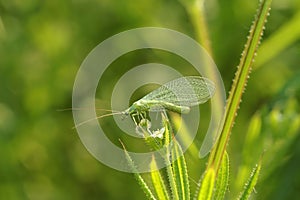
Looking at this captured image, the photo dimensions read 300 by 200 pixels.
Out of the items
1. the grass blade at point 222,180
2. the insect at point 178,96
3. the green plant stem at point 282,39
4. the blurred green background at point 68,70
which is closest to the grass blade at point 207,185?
the grass blade at point 222,180

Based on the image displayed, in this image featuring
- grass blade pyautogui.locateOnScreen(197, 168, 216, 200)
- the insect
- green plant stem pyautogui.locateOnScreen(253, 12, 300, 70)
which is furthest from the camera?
green plant stem pyautogui.locateOnScreen(253, 12, 300, 70)

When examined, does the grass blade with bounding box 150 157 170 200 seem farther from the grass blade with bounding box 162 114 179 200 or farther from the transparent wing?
the transparent wing

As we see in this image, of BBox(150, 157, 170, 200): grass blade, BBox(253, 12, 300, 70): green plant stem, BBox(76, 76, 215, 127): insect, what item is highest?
BBox(253, 12, 300, 70): green plant stem

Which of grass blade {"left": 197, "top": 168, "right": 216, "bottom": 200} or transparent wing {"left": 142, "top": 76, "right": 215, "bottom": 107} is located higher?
transparent wing {"left": 142, "top": 76, "right": 215, "bottom": 107}

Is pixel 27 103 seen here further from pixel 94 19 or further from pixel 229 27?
pixel 229 27

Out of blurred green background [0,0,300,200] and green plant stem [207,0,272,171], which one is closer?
green plant stem [207,0,272,171]

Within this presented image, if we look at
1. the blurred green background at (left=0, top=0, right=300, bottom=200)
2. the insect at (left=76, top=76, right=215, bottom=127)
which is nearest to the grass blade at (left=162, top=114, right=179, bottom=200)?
the insect at (left=76, top=76, right=215, bottom=127)

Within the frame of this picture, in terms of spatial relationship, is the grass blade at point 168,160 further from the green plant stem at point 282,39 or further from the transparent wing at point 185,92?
the green plant stem at point 282,39

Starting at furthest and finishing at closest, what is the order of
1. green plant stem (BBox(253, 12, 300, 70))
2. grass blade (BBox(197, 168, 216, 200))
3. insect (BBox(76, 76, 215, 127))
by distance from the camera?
1. green plant stem (BBox(253, 12, 300, 70))
2. insect (BBox(76, 76, 215, 127))
3. grass blade (BBox(197, 168, 216, 200))
